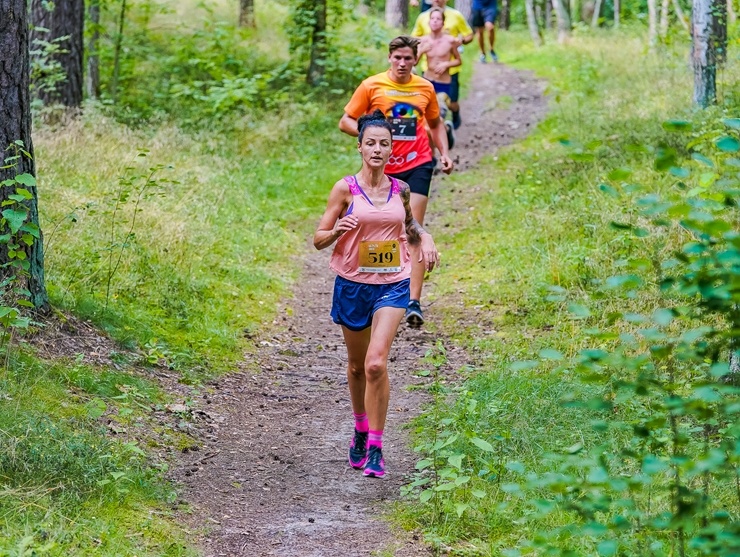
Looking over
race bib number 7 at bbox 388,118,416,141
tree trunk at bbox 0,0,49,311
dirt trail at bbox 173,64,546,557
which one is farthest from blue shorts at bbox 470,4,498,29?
tree trunk at bbox 0,0,49,311

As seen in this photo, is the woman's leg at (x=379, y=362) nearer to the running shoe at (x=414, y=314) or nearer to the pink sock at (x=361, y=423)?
the pink sock at (x=361, y=423)

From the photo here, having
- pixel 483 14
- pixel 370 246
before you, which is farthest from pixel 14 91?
pixel 483 14

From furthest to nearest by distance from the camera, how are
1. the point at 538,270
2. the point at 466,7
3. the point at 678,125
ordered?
1. the point at 466,7
2. the point at 538,270
3. the point at 678,125

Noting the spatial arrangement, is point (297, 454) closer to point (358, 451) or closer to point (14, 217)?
point (358, 451)

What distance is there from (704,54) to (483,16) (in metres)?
9.32

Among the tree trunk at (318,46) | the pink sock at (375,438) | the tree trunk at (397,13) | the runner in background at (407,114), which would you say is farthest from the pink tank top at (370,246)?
the tree trunk at (397,13)

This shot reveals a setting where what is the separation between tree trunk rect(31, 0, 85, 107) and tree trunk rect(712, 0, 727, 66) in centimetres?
846

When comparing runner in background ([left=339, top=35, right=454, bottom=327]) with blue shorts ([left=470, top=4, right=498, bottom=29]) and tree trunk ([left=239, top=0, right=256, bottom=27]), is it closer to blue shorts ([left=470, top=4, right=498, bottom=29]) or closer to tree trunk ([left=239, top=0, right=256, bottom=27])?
blue shorts ([left=470, top=4, right=498, bottom=29])

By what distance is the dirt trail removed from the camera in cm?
474

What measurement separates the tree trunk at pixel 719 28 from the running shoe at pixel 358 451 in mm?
8018

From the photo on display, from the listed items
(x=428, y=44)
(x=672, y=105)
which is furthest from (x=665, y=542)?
(x=672, y=105)

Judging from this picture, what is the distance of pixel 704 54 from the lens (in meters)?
11.4

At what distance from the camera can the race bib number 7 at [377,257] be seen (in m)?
5.39

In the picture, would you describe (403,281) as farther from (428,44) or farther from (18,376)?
(428,44)
